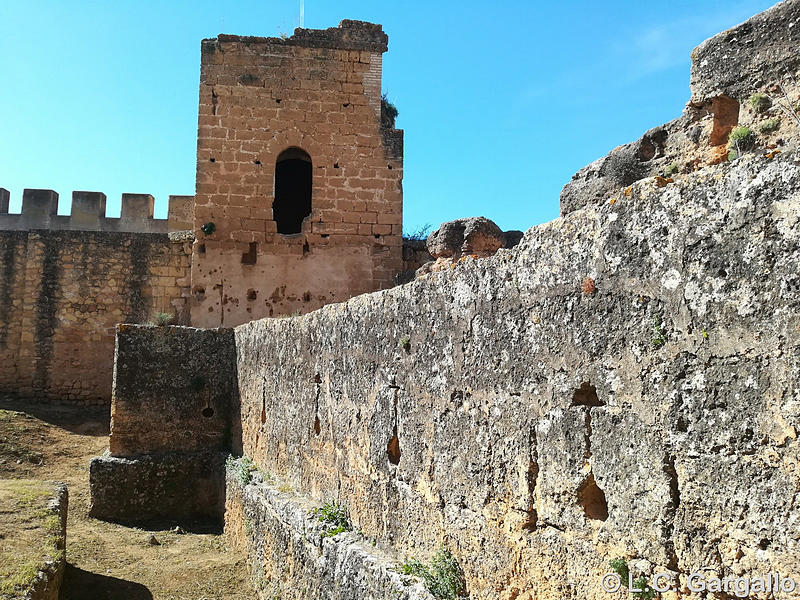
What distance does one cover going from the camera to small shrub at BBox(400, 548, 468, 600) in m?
3.19

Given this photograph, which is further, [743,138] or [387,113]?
[387,113]

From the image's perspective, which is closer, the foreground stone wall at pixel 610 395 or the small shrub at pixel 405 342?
the foreground stone wall at pixel 610 395

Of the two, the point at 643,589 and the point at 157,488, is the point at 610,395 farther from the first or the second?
the point at 157,488

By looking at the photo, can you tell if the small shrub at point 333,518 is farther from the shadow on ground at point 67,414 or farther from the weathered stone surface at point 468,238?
the shadow on ground at point 67,414

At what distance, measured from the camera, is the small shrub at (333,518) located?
4.61 metres

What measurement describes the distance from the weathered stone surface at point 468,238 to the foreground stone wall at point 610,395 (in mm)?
4207

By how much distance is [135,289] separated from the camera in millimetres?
13117

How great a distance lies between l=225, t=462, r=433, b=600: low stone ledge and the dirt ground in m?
0.29

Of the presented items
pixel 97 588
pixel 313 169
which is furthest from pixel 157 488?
pixel 313 169

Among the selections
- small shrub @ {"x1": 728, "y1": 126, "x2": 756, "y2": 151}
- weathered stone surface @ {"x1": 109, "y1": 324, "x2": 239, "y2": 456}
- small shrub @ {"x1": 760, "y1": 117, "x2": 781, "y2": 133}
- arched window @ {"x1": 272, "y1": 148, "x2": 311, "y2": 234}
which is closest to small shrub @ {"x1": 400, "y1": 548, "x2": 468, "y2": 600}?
small shrub @ {"x1": 728, "y1": 126, "x2": 756, "y2": 151}

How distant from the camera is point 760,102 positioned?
11.4 feet

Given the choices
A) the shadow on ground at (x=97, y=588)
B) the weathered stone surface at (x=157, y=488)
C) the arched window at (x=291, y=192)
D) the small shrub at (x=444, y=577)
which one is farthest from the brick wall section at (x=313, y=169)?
the small shrub at (x=444, y=577)

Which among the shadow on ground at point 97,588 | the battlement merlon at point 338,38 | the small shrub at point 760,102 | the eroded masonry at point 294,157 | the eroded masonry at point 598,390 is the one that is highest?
the battlement merlon at point 338,38

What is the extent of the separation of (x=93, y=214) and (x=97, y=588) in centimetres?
1581
